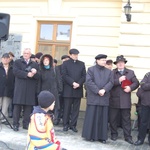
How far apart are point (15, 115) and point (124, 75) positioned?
2.72 m

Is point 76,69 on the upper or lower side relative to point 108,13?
lower

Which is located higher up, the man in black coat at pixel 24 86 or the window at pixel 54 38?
the window at pixel 54 38

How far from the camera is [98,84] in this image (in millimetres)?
6836

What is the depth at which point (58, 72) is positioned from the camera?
7.79m

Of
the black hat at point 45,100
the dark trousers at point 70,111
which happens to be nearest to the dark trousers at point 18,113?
the dark trousers at point 70,111

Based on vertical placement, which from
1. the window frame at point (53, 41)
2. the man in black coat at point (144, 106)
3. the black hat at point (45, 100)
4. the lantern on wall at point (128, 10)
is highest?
the lantern on wall at point (128, 10)

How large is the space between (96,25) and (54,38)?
169cm

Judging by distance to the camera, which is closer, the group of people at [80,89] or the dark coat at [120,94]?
the group of people at [80,89]

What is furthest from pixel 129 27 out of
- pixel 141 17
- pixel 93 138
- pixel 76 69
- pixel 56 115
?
pixel 93 138

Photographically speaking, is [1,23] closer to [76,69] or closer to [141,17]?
[76,69]

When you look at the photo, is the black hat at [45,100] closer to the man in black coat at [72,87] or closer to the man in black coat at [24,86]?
the man in black coat at [24,86]

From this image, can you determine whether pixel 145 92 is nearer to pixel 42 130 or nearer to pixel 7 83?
pixel 7 83

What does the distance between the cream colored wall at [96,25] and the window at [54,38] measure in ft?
0.80

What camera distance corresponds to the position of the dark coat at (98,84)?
267 inches
